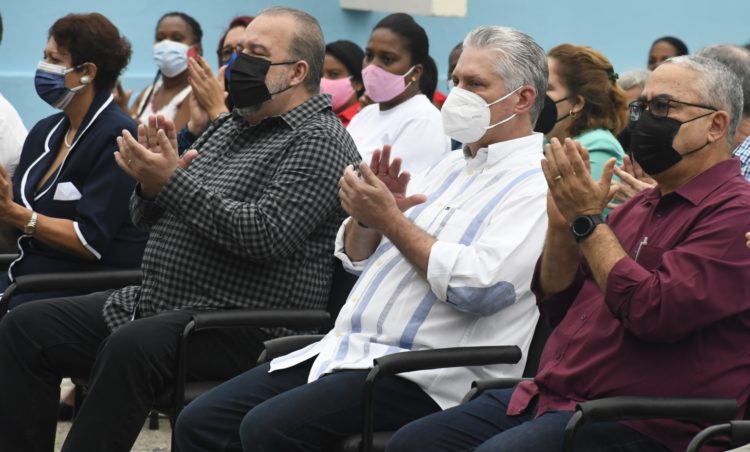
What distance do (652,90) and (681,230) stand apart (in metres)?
0.41

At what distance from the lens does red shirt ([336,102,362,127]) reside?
23.0ft

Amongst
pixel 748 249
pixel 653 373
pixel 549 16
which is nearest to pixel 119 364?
pixel 653 373

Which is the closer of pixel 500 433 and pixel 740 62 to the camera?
pixel 500 433

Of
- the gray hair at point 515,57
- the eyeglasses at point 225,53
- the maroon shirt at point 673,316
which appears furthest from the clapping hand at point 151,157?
the eyeglasses at point 225,53

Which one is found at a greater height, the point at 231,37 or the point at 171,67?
the point at 231,37

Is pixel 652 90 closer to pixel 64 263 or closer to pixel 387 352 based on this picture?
pixel 387 352

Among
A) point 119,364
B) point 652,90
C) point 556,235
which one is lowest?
point 119,364

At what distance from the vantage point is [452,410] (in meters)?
3.40

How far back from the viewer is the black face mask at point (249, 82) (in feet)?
14.2

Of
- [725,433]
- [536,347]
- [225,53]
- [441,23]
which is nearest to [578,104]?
[536,347]

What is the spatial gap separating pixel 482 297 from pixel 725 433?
83 centimetres

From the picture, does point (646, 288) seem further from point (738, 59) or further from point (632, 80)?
point (632, 80)

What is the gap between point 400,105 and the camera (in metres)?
6.15

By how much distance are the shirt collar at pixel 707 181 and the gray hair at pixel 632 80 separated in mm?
4427
